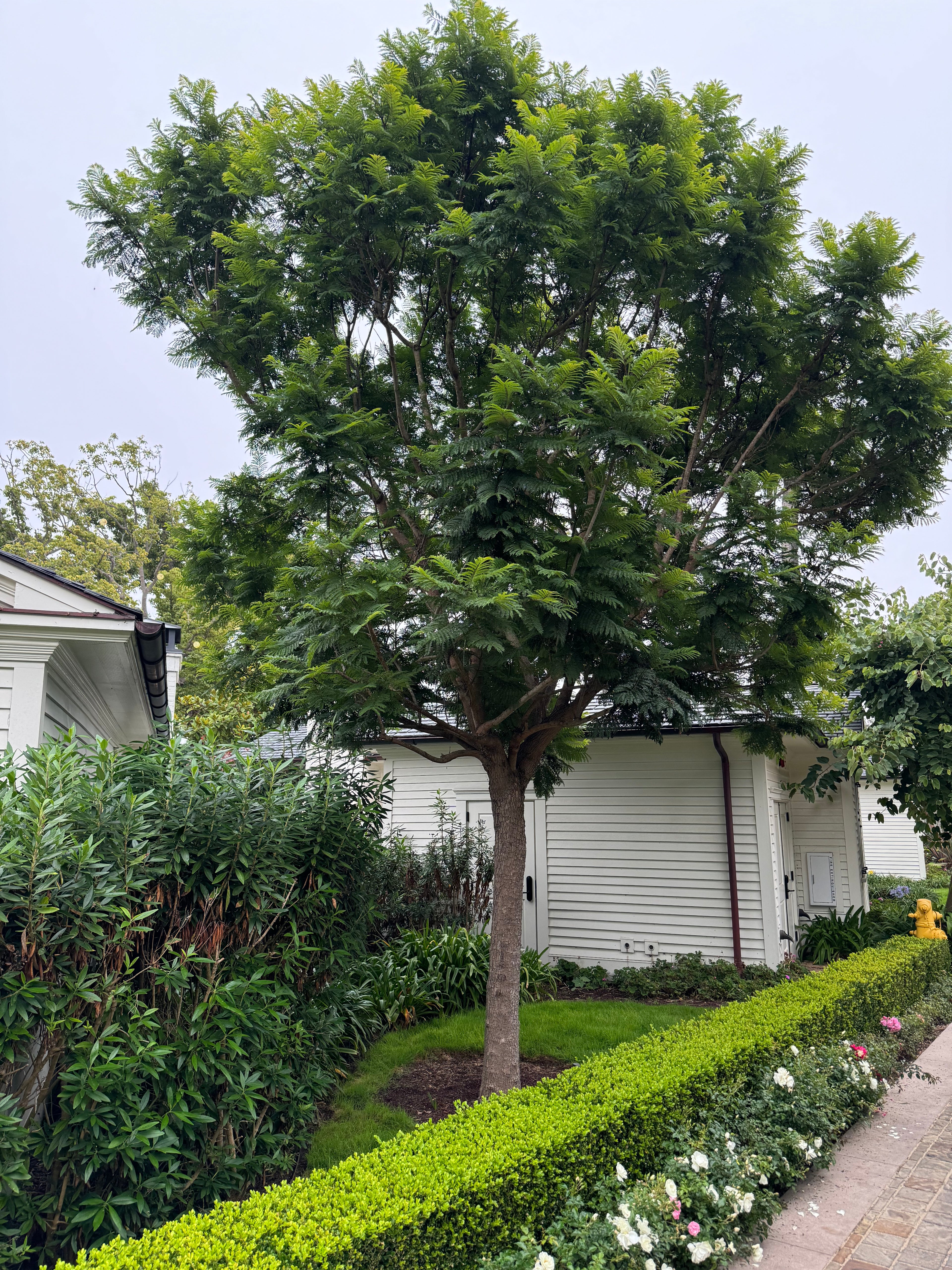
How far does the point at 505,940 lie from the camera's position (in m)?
6.16

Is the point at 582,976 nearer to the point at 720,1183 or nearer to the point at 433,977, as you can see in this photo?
the point at 433,977

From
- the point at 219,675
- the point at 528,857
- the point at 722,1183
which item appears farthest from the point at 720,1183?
the point at 528,857

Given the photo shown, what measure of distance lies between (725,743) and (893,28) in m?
9.70

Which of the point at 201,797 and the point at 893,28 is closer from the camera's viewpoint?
the point at 201,797

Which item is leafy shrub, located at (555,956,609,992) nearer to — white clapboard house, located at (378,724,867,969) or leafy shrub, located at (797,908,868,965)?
white clapboard house, located at (378,724,867,969)

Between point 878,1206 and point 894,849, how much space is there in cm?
2199

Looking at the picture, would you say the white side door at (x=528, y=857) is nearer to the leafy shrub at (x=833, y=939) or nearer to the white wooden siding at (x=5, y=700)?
the leafy shrub at (x=833, y=939)

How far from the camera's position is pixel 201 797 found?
12.4 ft

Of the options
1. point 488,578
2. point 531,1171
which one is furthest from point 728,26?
point 531,1171

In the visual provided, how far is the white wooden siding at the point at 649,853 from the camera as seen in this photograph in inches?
396

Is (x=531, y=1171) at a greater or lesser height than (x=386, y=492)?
lesser

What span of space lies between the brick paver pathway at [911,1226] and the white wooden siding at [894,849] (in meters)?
19.8

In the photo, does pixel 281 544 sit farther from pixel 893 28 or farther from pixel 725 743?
pixel 893 28

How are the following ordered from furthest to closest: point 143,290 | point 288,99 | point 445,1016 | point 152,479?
point 152,479 → point 445,1016 → point 143,290 → point 288,99
